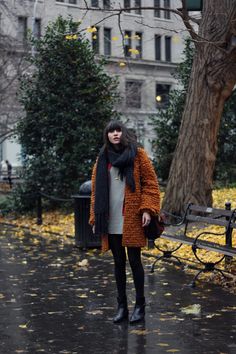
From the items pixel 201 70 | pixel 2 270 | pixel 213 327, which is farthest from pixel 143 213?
pixel 201 70

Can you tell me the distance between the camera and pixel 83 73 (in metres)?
18.3

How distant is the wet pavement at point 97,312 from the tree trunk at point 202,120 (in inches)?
129

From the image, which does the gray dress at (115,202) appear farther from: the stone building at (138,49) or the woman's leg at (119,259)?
the stone building at (138,49)

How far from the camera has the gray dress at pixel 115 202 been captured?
269 inches

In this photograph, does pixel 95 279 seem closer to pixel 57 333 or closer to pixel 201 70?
pixel 57 333

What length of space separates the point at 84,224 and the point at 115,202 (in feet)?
20.0

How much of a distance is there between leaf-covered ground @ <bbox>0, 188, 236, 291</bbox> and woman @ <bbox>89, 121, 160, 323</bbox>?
228 centimetres

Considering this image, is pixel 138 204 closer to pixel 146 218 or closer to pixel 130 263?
pixel 146 218

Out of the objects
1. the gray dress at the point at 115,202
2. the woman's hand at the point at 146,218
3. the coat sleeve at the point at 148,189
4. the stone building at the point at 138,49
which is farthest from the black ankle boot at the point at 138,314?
the stone building at the point at 138,49

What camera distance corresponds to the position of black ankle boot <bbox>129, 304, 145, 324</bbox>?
6.84m

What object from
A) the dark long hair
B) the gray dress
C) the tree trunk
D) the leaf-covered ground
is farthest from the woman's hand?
the tree trunk

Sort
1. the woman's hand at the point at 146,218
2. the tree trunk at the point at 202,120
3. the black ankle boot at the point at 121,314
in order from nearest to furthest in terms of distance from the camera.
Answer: the woman's hand at the point at 146,218
the black ankle boot at the point at 121,314
the tree trunk at the point at 202,120

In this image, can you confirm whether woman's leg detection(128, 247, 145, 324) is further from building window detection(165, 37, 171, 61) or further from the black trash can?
building window detection(165, 37, 171, 61)

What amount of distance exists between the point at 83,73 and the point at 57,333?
12.5 metres
